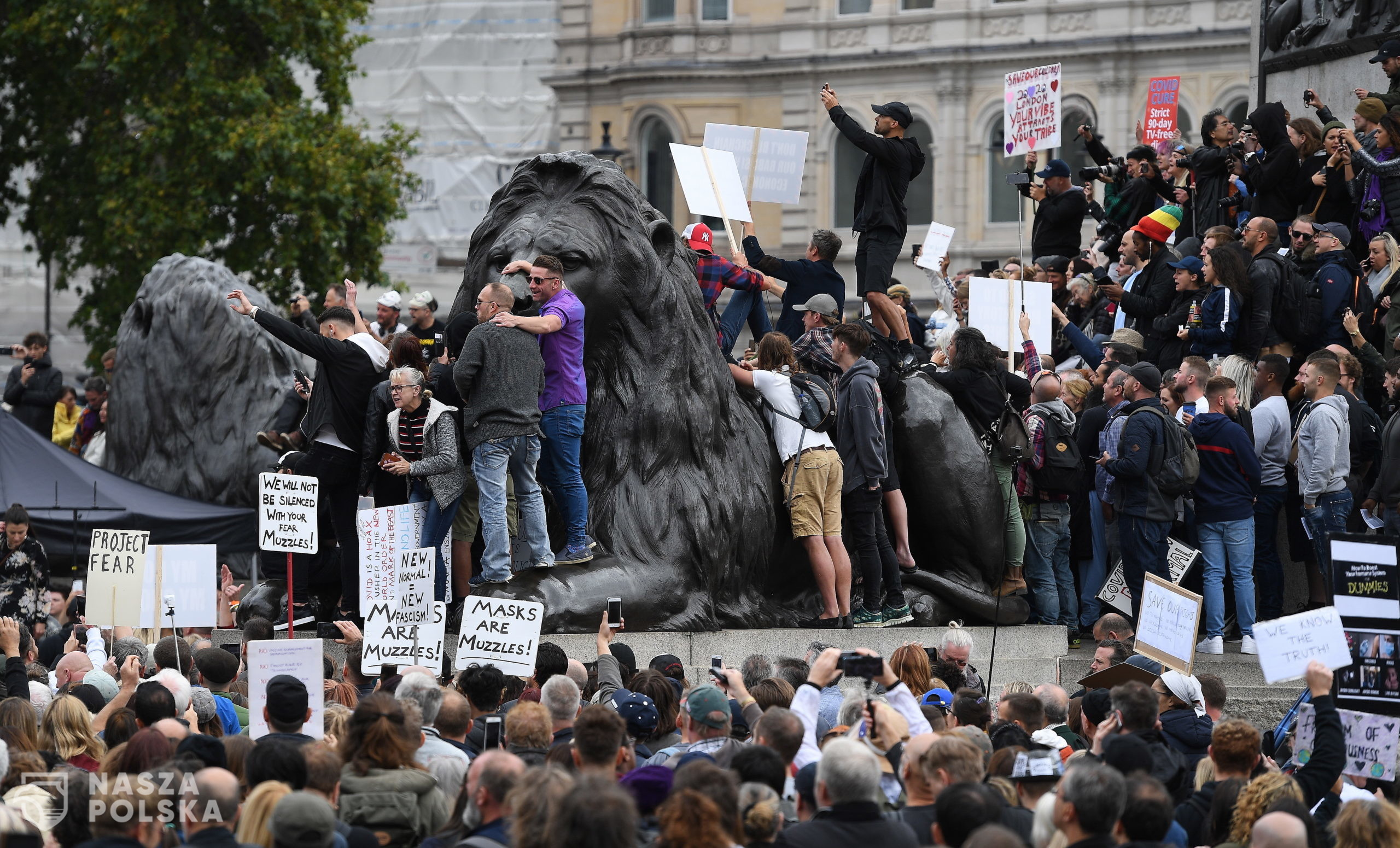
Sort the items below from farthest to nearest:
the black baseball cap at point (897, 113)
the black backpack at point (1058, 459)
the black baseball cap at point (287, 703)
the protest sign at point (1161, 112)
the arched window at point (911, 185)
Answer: the arched window at point (911, 185)
the protest sign at point (1161, 112)
the black baseball cap at point (897, 113)
the black backpack at point (1058, 459)
the black baseball cap at point (287, 703)

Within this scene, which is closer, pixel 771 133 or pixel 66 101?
pixel 771 133

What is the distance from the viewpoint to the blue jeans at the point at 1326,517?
13.2 metres

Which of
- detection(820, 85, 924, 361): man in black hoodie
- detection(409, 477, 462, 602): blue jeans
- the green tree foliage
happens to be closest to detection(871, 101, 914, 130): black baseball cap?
detection(820, 85, 924, 361): man in black hoodie

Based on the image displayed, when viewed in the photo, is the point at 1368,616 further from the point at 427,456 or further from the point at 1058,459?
the point at 427,456

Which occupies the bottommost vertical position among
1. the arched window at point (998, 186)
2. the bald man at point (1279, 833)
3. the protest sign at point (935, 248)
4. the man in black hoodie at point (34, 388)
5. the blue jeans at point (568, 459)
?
the bald man at point (1279, 833)

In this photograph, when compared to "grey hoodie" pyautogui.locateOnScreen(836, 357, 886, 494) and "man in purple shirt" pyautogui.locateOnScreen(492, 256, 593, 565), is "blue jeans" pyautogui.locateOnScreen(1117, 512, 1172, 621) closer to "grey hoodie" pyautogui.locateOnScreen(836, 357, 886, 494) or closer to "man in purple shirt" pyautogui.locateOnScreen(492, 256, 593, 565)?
"grey hoodie" pyautogui.locateOnScreen(836, 357, 886, 494)

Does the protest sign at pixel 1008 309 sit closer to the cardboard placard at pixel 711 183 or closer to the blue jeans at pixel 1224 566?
the cardboard placard at pixel 711 183

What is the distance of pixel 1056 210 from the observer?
759 inches

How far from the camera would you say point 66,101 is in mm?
32625

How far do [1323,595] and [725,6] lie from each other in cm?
3482

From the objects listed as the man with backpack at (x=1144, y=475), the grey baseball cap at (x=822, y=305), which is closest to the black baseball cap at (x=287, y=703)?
the grey baseball cap at (x=822, y=305)

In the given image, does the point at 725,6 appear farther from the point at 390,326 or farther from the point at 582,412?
the point at 582,412

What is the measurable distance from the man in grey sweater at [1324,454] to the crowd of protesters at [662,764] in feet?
11.1

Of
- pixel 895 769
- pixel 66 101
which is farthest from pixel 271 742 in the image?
pixel 66 101
